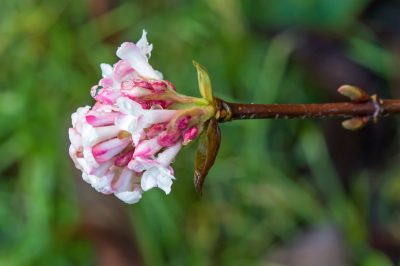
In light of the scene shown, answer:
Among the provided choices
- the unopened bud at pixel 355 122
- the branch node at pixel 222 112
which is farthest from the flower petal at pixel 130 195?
the unopened bud at pixel 355 122

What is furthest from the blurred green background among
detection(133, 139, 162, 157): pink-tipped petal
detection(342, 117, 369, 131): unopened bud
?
detection(133, 139, 162, 157): pink-tipped petal

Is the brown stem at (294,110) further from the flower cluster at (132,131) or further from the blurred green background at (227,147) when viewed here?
the blurred green background at (227,147)

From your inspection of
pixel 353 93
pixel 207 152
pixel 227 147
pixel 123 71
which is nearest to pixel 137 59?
pixel 123 71

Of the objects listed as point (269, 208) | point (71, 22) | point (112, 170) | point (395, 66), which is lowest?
point (112, 170)

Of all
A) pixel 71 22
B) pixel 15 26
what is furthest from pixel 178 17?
pixel 15 26

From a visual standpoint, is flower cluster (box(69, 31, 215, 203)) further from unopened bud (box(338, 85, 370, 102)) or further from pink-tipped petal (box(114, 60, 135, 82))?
unopened bud (box(338, 85, 370, 102))

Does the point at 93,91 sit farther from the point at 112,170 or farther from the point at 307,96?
the point at 307,96
